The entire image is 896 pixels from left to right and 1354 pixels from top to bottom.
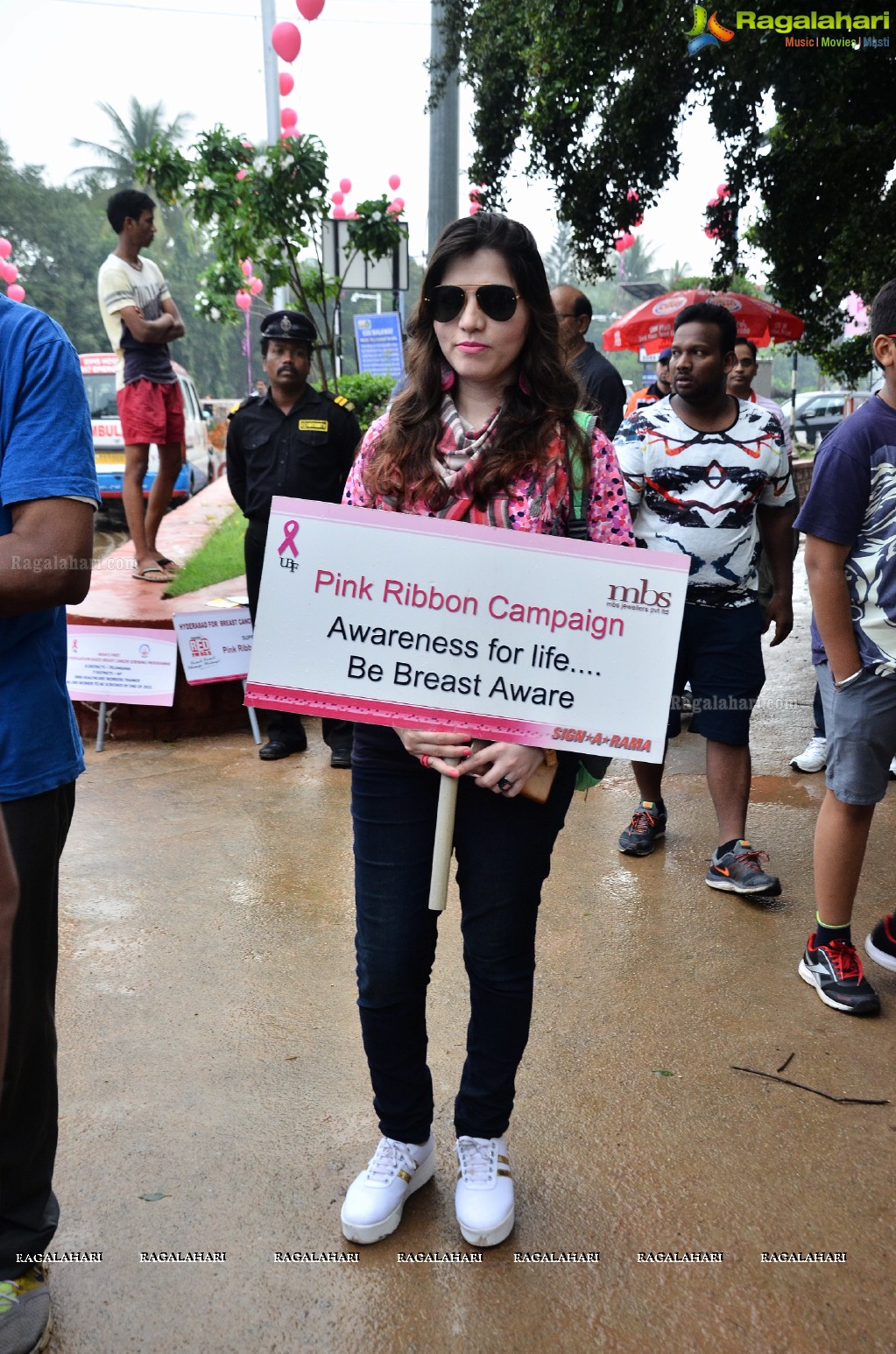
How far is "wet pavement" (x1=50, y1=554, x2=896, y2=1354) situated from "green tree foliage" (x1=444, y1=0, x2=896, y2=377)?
4.41 m

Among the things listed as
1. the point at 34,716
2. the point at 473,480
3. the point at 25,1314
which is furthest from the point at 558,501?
the point at 25,1314

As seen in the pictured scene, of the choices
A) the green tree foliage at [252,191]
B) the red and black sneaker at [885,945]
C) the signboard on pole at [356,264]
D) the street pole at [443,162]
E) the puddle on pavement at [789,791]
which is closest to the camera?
the red and black sneaker at [885,945]

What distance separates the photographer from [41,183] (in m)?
47.4

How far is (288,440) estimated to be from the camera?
5.61m

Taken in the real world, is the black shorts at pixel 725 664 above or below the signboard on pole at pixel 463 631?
below

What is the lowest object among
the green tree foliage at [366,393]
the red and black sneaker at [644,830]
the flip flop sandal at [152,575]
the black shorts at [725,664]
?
the red and black sneaker at [644,830]

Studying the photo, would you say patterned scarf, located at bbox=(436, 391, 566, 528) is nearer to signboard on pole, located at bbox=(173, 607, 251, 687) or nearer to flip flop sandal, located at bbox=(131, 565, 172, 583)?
signboard on pole, located at bbox=(173, 607, 251, 687)

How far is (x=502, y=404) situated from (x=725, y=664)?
2119 mm

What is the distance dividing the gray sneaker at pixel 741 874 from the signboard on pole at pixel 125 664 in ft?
10.00

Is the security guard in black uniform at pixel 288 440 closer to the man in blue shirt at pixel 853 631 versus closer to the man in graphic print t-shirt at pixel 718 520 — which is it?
the man in graphic print t-shirt at pixel 718 520

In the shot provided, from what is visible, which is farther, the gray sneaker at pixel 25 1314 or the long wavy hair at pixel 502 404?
the long wavy hair at pixel 502 404

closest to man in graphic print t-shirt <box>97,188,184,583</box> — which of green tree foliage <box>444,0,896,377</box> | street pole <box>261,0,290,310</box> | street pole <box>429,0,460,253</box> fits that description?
street pole <box>429,0,460,253</box>

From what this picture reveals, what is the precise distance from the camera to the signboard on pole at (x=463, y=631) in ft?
6.95

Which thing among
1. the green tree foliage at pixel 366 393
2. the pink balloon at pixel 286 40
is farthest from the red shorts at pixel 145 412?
the pink balloon at pixel 286 40
